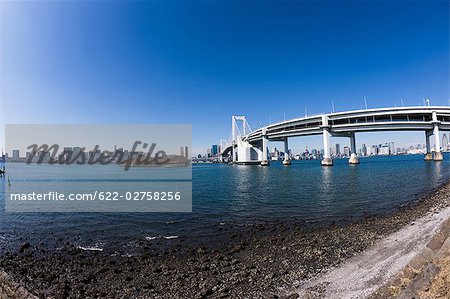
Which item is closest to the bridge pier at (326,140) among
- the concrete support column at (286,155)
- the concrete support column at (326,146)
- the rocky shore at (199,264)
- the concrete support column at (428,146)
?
the concrete support column at (326,146)

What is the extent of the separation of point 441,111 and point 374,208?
241ft

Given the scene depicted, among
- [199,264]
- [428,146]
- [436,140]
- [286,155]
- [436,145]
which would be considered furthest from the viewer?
[286,155]

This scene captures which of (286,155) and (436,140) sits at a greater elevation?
(436,140)

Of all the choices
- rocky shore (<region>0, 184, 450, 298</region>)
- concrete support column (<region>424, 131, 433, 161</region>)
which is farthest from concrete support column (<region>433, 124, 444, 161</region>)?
rocky shore (<region>0, 184, 450, 298</region>)

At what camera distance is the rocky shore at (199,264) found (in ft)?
28.1

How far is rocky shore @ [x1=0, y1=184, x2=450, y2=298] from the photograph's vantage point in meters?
8.57

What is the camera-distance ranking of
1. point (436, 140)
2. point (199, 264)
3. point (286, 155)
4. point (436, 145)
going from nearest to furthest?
point (199, 264)
point (436, 140)
point (436, 145)
point (286, 155)

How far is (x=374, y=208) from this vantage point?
20.3 metres

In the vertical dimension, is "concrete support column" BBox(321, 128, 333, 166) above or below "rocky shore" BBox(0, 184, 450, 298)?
above

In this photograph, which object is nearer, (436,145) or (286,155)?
(436,145)

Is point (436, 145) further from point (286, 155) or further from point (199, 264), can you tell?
point (199, 264)

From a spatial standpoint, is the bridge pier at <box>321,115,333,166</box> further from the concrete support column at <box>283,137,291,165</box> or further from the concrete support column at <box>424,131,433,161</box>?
the concrete support column at <box>424,131,433,161</box>

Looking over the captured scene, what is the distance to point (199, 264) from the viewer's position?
10.6m

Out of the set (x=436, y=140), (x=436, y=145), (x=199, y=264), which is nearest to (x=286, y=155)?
(x=436, y=145)
